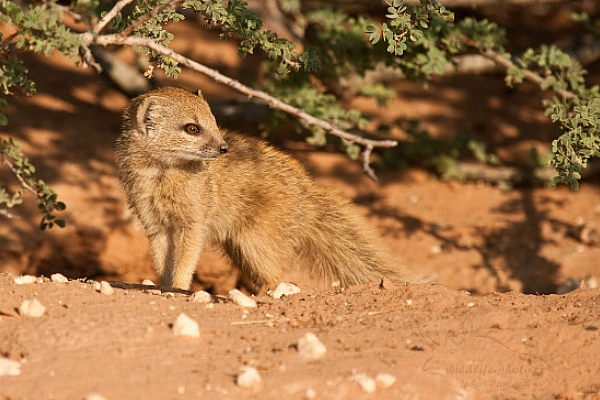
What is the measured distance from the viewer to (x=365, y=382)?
222 centimetres

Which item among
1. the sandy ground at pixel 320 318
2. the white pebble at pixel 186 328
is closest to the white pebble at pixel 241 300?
the sandy ground at pixel 320 318

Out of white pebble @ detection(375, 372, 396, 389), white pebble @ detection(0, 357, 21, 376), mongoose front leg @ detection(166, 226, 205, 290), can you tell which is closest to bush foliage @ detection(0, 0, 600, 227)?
mongoose front leg @ detection(166, 226, 205, 290)

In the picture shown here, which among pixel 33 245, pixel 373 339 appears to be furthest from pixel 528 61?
pixel 33 245

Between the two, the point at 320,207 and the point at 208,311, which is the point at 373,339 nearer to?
the point at 208,311

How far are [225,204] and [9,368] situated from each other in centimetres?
207

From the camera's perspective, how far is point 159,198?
4.03 m

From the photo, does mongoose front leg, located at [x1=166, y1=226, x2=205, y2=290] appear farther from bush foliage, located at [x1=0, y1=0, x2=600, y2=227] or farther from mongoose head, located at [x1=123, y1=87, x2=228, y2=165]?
bush foliage, located at [x1=0, y1=0, x2=600, y2=227]

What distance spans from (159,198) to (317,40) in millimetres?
2036

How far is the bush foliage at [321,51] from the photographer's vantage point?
2977 mm

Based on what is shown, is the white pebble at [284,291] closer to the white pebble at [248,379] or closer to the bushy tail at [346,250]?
the bushy tail at [346,250]

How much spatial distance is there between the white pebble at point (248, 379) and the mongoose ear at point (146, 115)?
6.70ft

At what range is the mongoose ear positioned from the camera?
393cm

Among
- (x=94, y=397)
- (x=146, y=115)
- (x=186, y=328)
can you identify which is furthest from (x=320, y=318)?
(x=146, y=115)

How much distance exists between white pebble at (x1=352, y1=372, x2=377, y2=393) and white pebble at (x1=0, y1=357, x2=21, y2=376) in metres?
1.00
